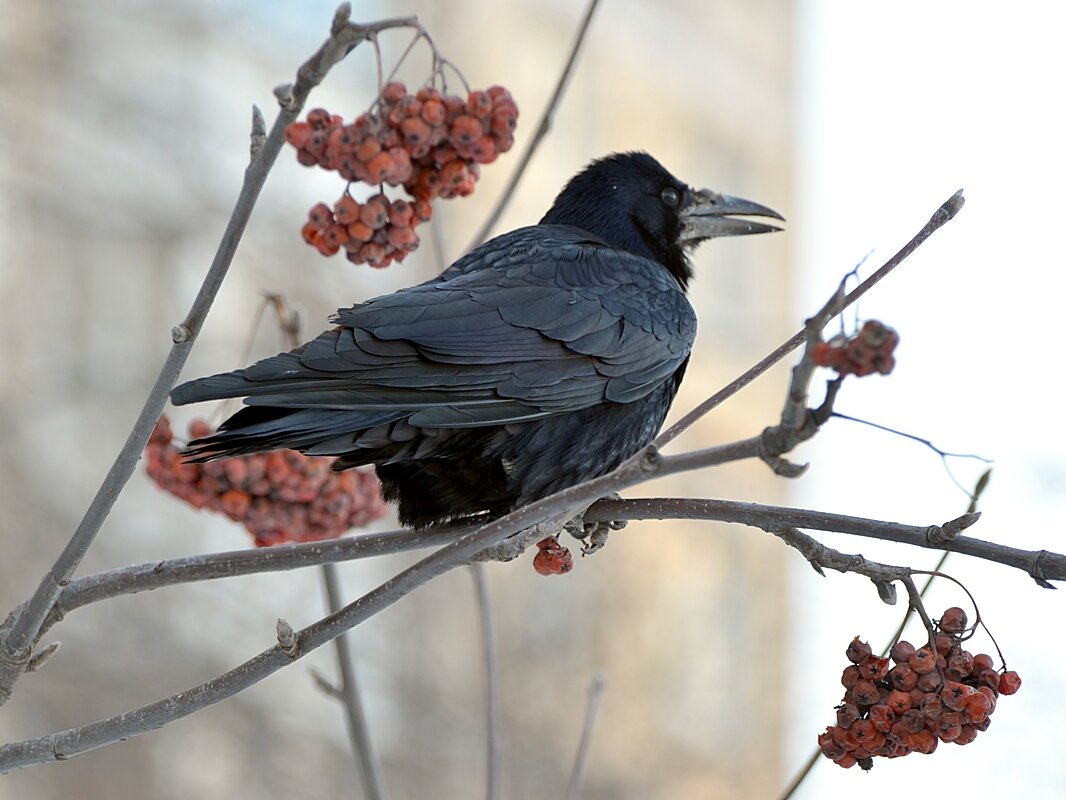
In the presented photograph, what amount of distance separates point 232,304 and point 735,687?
15.0ft

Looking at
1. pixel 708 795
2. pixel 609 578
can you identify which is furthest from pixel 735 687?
pixel 609 578

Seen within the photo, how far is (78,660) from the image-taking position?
19.4 ft

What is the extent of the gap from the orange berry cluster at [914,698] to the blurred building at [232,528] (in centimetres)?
465

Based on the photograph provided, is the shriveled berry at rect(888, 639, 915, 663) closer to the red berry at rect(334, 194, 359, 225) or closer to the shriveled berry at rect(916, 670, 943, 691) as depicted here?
the shriveled berry at rect(916, 670, 943, 691)

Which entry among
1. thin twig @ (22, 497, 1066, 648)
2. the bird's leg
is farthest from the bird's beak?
thin twig @ (22, 497, 1066, 648)

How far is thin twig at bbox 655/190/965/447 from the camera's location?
162 cm

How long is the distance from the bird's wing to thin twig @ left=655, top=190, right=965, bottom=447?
22.3 inches

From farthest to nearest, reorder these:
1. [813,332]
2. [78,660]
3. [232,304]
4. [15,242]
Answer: [232,304], [15,242], [78,660], [813,332]

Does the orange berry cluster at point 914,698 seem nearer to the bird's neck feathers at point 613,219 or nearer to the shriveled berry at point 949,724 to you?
the shriveled berry at point 949,724

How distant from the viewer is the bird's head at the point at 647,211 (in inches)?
130

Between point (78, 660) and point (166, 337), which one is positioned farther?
point (166, 337)

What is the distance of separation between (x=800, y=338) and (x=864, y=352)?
613 millimetres

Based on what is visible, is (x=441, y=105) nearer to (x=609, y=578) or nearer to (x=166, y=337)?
(x=166, y=337)

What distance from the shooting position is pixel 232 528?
693 cm
